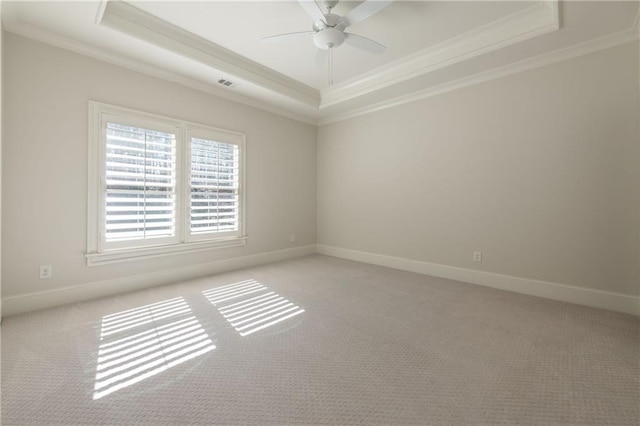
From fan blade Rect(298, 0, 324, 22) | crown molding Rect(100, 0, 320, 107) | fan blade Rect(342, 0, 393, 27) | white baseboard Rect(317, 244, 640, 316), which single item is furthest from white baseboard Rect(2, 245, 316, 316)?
fan blade Rect(342, 0, 393, 27)

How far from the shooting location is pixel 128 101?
2.97 m

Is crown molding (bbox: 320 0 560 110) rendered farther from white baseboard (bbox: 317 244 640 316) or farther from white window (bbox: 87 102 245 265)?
white baseboard (bbox: 317 244 640 316)

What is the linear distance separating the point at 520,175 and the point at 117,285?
4649mm

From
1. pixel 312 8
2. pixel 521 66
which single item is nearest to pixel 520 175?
pixel 521 66

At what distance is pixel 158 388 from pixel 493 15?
3.91 meters

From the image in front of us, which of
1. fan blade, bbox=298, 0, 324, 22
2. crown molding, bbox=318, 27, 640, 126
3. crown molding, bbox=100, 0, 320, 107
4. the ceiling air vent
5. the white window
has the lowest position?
the white window

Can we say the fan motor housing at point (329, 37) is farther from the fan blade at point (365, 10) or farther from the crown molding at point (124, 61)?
the crown molding at point (124, 61)

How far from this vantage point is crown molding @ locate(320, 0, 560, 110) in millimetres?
2441

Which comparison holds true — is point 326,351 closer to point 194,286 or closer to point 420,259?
point 194,286

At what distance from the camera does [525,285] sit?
119 inches

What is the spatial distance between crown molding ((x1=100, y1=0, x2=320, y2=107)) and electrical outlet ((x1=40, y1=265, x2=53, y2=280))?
89.9 inches

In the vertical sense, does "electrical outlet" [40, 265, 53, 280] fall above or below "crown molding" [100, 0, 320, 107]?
below

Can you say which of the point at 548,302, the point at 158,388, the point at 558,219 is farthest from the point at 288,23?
the point at 548,302

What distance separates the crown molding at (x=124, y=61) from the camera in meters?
2.39
